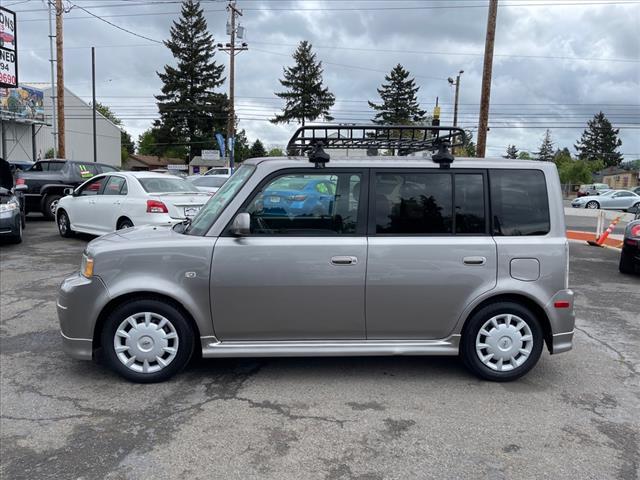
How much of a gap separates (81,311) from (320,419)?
6.57 ft

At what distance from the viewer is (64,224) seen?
39.1ft

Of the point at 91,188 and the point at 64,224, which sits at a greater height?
the point at 91,188

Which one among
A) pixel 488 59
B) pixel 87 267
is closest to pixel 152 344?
pixel 87 267

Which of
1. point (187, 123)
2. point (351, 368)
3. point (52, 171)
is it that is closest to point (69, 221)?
point (52, 171)

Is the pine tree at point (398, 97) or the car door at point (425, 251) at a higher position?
the pine tree at point (398, 97)

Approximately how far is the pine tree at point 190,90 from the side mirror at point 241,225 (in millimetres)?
56510

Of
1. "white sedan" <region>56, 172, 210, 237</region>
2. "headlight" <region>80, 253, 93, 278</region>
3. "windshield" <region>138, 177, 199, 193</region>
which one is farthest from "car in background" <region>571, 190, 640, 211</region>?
"headlight" <region>80, 253, 93, 278</region>

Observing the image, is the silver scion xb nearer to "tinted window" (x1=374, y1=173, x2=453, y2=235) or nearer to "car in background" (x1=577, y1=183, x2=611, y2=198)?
"tinted window" (x1=374, y1=173, x2=453, y2=235)

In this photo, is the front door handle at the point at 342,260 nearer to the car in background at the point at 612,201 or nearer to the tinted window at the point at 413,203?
the tinted window at the point at 413,203

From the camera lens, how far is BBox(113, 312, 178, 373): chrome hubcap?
4.00 metres

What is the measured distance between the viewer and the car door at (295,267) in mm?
3951

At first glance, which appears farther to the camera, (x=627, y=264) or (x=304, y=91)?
(x=304, y=91)

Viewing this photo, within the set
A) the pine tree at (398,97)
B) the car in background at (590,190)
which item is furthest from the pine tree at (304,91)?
the car in background at (590,190)

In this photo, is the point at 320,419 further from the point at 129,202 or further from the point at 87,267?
the point at 129,202
